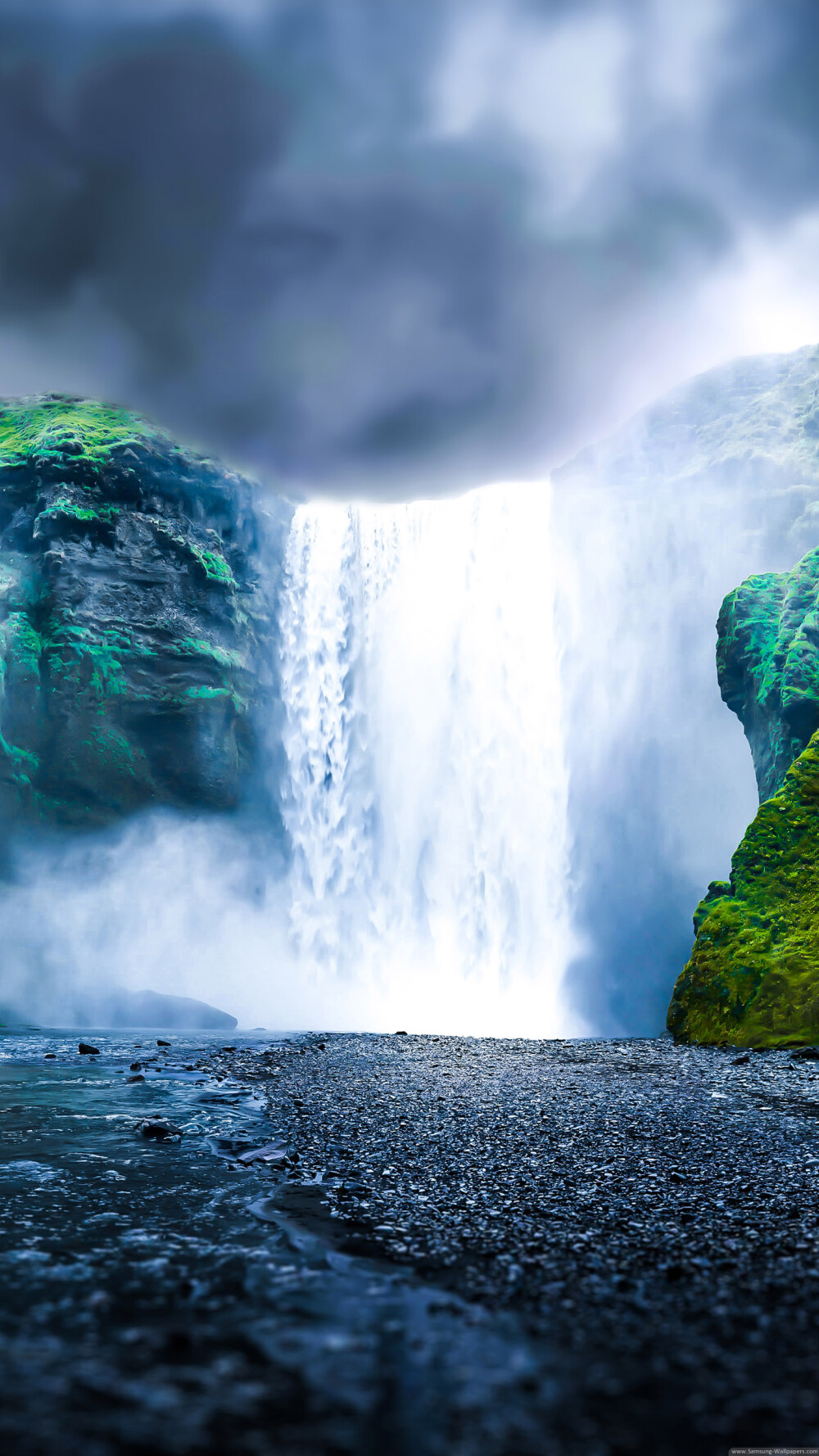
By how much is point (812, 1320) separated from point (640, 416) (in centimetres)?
4801

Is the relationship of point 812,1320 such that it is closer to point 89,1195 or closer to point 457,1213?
point 457,1213

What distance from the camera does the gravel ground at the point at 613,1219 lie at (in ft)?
9.68

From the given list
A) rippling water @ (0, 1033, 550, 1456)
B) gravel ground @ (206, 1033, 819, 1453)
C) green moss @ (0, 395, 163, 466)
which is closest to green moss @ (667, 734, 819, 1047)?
gravel ground @ (206, 1033, 819, 1453)

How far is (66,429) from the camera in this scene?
35.6 m

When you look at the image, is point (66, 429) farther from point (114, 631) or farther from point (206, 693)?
point (206, 693)

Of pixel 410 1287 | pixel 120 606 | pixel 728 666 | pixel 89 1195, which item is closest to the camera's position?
pixel 410 1287

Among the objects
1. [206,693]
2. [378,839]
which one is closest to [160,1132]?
[378,839]

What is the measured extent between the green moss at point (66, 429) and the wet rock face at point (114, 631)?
0.10 m

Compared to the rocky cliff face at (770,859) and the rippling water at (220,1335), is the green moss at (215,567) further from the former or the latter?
the rippling water at (220,1335)

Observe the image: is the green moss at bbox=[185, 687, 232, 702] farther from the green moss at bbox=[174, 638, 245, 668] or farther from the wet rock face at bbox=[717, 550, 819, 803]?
the wet rock face at bbox=[717, 550, 819, 803]

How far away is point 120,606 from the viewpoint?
116 ft

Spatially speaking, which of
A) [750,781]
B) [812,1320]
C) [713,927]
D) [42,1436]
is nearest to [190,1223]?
[42,1436]

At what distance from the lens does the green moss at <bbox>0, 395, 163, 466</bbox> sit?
35.0m

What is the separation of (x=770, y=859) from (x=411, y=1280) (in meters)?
19.5
